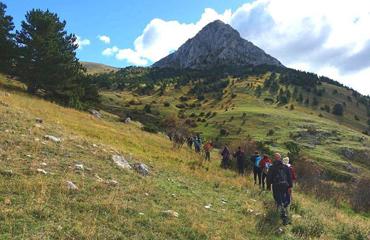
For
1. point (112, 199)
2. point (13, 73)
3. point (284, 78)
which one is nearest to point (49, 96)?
point (13, 73)

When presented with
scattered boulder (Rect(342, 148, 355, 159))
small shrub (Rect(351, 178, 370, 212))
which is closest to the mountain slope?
small shrub (Rect(351, 178, 370, 212))

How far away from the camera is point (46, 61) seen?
160 feet

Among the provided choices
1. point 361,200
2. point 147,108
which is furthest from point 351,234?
point 147,108

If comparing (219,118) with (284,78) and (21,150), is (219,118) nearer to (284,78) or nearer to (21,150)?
(284,78)

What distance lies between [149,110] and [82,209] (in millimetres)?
109152

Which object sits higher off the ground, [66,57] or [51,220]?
[66,57]

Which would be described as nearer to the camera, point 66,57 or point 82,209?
point 82,209

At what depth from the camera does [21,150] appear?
52.2 ft

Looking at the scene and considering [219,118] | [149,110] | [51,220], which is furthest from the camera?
[149,110]

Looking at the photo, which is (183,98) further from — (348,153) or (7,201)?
(7,201)

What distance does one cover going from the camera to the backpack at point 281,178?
50.1 feet

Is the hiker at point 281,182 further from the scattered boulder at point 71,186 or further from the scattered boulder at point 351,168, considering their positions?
the scattered boulder at point 351,168

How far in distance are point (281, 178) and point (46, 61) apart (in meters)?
38.2

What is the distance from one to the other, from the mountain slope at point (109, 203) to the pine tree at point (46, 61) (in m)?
29.1
